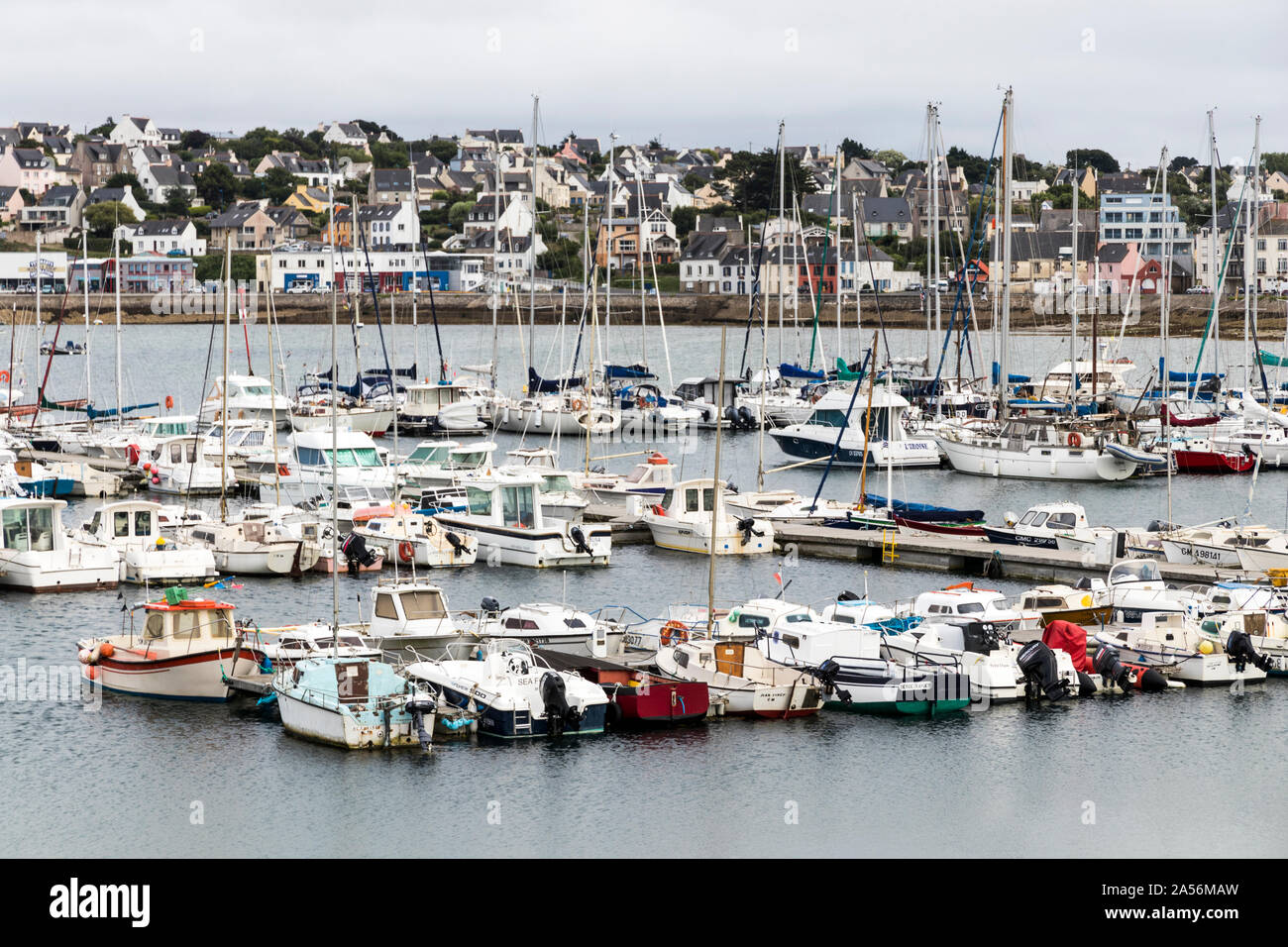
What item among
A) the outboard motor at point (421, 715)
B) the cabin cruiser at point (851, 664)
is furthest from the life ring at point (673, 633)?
the outboard motor at point (421, 715)

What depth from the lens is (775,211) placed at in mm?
168875

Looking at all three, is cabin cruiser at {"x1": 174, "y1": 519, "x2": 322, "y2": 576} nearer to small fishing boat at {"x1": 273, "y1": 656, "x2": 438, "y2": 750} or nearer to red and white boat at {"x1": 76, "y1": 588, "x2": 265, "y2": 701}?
red and white boat at {"x1": 76, "y1": 588, "x2": 265, "y2": 701}

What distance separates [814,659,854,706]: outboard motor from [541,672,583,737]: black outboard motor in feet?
13.0

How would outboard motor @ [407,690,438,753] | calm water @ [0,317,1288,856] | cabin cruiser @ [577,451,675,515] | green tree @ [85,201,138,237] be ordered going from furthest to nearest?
green tree @ [85,201,138,237], cabin cruiser @ [577,451,675,515], outboard motor @ [407,690,438,753], calm water @ [0,317,1288,856]

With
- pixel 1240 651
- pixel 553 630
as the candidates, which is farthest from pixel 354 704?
pixel 1240 651

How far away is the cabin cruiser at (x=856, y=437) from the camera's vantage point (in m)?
59.2

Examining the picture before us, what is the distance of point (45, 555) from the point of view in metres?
37.2

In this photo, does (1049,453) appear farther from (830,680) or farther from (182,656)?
(182,656)

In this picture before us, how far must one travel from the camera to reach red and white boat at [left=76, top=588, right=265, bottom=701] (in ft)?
92.2

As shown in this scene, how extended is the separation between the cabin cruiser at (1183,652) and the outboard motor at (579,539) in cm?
1350

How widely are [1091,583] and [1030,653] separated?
5.68 metres

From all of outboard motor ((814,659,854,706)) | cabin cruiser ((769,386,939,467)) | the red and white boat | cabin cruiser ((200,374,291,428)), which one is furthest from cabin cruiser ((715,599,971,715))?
cabin cruiser ((200,374,291,428))

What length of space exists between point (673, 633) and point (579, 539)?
11405mm
